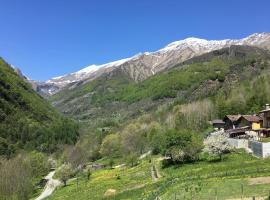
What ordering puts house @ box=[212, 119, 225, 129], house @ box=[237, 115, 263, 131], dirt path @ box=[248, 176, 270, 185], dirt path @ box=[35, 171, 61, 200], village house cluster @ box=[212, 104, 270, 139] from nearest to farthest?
dirt path @ box=[248, 176, 270, 185]
village house cluster @ box=[212, 104, 270, 139]
house @ box=[237, 115, 263, 131]
dirt path @ box=[35, 171, 61, 200]
house @ box=[212, 119, 225, 129]

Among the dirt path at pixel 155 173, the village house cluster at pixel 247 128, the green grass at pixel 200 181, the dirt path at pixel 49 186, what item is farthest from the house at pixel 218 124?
the dirt path at pixel 49 186

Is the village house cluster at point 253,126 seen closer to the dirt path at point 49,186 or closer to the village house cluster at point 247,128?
the village house cluster at point 247,128

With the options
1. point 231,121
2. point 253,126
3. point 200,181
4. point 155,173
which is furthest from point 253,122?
point 200,181

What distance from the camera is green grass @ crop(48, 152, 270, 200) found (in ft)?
181

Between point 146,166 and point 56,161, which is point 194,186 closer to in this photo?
point 146,166

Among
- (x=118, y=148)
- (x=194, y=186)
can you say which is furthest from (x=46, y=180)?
(x=194, y=186)

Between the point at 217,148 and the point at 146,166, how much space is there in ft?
79.2

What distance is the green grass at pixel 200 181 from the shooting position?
5516 cm

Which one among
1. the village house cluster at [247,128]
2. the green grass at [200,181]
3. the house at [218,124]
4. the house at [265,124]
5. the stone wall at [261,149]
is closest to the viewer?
the green grass at [200,181]

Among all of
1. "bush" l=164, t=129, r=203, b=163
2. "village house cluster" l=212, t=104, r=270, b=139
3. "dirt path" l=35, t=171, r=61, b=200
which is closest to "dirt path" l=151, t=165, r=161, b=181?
"bush" l=164, t=129, r=203, b=163

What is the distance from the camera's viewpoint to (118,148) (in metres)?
179

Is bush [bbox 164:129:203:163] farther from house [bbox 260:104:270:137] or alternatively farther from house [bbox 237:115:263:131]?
house [bbox 237:115:263:131]

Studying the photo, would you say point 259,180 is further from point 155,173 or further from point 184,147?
point 155,173

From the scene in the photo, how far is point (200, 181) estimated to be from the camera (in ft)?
212
